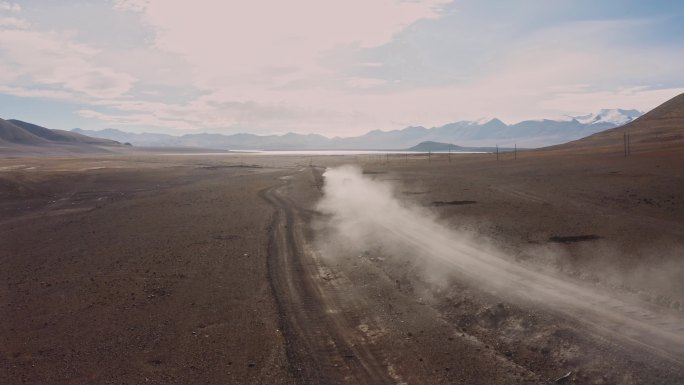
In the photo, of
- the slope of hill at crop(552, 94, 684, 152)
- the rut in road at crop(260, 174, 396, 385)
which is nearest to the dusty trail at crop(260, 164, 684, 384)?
the rut in road at crop(260, 174, 396, 385)

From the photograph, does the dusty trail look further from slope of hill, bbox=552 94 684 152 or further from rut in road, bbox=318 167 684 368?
slope of hill, bbox=552 94 684 152

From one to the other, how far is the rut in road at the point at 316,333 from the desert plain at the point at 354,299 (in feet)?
0.14

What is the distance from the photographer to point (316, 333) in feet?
31.1

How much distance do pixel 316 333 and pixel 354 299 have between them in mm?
2225

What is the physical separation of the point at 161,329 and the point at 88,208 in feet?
77.2

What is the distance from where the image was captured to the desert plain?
813 cm

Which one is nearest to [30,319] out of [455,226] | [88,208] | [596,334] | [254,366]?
[254,366]

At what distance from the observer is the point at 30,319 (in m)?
11.0

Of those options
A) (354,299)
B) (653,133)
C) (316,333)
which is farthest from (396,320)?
(653,133)

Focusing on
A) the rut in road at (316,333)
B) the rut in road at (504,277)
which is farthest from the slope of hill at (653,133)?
the rut in road at (316,333)

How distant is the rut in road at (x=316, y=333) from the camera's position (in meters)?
7.91

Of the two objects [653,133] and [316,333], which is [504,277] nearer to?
[316,333]

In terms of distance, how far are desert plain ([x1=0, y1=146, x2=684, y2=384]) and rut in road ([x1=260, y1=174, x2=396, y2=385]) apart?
44mm

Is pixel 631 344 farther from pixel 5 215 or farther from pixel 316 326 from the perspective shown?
pixel 5 215
